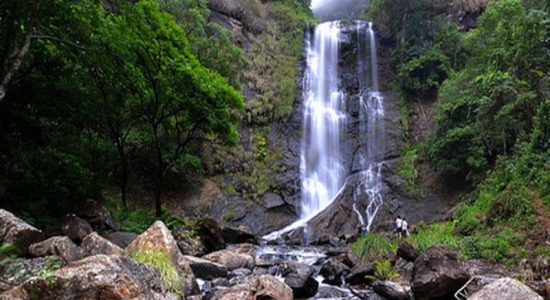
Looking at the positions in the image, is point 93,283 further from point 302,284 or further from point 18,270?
point 302,284

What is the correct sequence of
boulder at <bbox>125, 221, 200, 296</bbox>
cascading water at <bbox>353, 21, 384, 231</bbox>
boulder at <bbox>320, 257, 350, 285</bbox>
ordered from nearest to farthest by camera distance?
boulder at <bbox>125, 221, 200, 296</bbox>
boulder at <bbox>320, 257, 350, 285</bbox>
cascading water at <bbox>353, 21, 384, 231</bbox>

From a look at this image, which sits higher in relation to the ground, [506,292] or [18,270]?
[18,270]

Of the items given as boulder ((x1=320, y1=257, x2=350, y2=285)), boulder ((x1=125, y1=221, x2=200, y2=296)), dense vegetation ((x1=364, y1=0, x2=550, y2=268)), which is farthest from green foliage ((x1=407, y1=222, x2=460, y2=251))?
boulder ((x1=125, y1=221, x2=200, y2=296))

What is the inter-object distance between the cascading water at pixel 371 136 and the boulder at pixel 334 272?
9.75 m

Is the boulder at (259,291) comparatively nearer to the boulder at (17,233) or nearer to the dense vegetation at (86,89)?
the boulder at (17,233)

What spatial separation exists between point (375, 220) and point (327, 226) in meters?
2.68

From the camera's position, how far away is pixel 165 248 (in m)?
7.53

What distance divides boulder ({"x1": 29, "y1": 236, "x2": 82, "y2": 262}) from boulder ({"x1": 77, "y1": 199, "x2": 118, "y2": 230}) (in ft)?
15.1

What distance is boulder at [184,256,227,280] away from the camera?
940 cm

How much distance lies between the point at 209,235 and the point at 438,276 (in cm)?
830

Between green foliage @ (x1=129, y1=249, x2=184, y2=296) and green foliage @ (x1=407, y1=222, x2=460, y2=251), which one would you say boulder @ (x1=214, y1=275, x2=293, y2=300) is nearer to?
green foliage @ (x1=129, y1=249, x2=184, y2=296)

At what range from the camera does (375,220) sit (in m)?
20.6

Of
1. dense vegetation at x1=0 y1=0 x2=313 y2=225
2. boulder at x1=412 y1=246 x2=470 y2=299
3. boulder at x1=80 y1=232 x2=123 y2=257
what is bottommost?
boulder at x1=412 y1=246 x2=470 y2=299

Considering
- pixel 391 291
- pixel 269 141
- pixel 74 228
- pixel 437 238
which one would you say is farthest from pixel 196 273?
pixel 269 141
